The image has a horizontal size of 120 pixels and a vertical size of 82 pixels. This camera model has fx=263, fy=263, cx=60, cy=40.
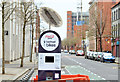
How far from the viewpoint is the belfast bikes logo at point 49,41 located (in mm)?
7992

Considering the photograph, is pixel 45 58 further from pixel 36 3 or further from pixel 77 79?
pixel 36 3

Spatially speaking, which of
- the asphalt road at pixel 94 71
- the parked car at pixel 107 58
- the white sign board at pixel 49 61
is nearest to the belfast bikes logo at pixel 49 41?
the white sign board at pixel 49 61

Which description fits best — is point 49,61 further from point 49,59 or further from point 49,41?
point 49,41

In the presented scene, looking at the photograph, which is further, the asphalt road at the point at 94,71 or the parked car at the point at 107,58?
the parked car at the point at 107,58

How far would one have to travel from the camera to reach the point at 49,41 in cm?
802

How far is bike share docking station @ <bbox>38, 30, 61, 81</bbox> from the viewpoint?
797cm

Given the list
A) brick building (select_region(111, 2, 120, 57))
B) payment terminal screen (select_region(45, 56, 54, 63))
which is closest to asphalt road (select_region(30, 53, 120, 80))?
payment terminal screen (select_region(45, 56, 54, 63))

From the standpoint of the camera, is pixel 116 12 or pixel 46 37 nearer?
pixel 46 37

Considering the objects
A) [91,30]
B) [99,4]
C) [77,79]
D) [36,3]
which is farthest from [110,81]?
[99,4]

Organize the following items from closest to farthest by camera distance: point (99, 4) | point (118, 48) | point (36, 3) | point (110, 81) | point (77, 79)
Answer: point (77, 79), point (110, 81), point (36, 3), point (118, 48), point (99, 4)

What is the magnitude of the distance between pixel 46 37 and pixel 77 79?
1568 millimetres

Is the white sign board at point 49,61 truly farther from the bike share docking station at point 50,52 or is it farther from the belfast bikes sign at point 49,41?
the belfast bikes sign at point 49,41

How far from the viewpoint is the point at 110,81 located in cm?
1499

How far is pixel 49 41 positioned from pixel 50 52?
34 cm
